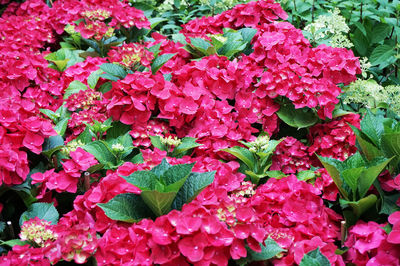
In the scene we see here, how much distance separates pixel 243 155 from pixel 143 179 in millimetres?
600

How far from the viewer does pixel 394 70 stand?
2.96 m

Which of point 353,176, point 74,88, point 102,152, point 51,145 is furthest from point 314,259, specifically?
point 74,88

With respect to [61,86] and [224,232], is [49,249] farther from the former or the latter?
[61,86]

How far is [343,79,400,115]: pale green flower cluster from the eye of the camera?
2.16 metres

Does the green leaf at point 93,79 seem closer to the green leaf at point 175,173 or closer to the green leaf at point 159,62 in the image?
the green leaf at point 159,62

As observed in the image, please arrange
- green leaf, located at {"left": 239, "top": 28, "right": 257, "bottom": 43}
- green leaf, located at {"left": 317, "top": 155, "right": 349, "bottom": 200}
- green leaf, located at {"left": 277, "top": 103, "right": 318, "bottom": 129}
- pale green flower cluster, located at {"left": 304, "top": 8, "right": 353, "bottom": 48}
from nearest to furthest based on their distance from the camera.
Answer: green leaf, located at {"left": 317, "top": 155, "right": 349, "bottom": 200}
green leaf, located at {"left": 277, "top": 103, "right": 318, "bottom": 129}
pale green flower cluster, located at {"left": 304, "top": 8, "right": 353, "bottom": 48}
green leaf, located at {"left": 239, "top": 28, "right": 257, "bottom": 43}

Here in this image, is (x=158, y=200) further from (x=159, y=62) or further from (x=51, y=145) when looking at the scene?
(x=159, y=62)

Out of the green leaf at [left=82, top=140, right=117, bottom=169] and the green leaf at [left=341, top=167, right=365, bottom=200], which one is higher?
the green leaf at [left=341, top=167, right=365, bottom=200]

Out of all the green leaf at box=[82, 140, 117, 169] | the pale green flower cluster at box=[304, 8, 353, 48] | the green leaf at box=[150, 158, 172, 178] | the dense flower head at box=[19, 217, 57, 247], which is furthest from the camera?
the pale green flower cluster at box=[304, 8, 353, 48]

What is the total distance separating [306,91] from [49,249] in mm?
1407

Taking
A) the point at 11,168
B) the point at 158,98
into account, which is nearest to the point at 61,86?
the point at 158,98

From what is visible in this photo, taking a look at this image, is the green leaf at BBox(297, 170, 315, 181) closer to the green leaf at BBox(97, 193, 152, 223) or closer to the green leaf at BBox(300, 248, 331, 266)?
the green leaf at BBox(300, 248, 331, 266)

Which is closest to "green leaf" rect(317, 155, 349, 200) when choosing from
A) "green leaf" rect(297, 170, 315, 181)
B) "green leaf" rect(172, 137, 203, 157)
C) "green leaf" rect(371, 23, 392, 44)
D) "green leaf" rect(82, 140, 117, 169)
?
"green leaf" rect(297, 170, 315, 181)

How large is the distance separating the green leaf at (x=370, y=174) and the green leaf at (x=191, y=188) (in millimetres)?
631
